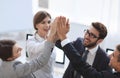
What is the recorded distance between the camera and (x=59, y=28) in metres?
1.48

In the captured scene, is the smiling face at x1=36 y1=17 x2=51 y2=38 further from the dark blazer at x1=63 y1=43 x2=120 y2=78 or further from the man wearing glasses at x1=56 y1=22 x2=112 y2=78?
the dark blazer at x1=63 y1=43 x2=120 y2=78

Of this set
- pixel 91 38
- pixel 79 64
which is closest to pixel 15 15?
pixel 91 38

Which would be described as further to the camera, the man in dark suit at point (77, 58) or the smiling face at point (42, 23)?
the smiling face at point (42, 23)

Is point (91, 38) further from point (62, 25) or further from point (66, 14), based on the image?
point (66, 14)

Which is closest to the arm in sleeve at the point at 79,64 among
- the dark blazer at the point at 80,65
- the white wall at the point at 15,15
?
the dark blazer at the point at 80,65

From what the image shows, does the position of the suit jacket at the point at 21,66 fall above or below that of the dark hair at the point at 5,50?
below

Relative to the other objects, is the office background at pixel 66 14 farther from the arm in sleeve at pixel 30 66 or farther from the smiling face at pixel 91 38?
the arm in sleeve at pixel 30 66

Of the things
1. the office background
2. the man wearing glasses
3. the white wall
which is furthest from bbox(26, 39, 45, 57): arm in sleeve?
the white wall

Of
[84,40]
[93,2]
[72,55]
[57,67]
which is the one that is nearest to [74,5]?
[93,2]

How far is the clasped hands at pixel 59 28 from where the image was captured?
1481mm

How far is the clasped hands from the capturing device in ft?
4.86

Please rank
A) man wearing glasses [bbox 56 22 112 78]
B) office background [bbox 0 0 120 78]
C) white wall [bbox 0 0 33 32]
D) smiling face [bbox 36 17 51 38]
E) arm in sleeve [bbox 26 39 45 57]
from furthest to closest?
1. white wall [bbox 0 0 33 32]
2. office background [bbox 0 0 120 78]
3. smiling face [bbox 36 17 51 38]
4. arm in sleeve [bbox 26 39 45 57]
5. man wearing glasses [bbox 56 22 112 78]

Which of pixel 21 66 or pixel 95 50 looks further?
pixel 95 50

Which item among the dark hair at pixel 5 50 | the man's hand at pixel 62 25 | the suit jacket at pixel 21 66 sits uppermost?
the man's hand at pixel 62 25
